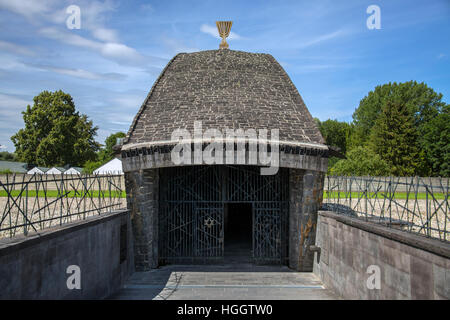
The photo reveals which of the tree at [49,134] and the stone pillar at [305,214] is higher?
the tree at [49,134]

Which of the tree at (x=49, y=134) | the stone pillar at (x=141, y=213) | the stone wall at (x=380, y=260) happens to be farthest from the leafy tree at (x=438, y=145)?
the tree at (x=49, y=134)

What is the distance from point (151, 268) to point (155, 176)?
3437mm

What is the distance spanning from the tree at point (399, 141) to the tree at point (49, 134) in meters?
41.7

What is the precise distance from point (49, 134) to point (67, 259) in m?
40.7

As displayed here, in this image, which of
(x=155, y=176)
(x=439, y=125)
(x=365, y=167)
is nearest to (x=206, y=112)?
(x=155, y=176)

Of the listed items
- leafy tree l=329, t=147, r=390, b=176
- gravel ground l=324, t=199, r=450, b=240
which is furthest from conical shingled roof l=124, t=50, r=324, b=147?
leafy tree l=329, t=147, r=390, b=176

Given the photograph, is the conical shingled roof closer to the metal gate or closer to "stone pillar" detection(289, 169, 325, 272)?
"stone pillar" detection(289, 169, 325, 272)

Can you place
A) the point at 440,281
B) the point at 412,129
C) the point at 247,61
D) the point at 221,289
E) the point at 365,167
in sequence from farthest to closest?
the point at 412,129, the point at 365,167, the point at 247,61, the point at 221,289, the point at 440,281

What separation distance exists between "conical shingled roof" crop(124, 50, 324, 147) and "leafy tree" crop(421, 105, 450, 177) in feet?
112

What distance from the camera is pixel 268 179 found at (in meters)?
12.5

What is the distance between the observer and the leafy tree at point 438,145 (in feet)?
128

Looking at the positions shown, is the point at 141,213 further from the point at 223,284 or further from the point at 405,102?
the point at 405,102

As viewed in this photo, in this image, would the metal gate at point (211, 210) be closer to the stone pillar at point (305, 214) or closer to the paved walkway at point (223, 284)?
the paved walkway at point (223, 284)

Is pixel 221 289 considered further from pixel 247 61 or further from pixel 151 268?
pixel 247 61
